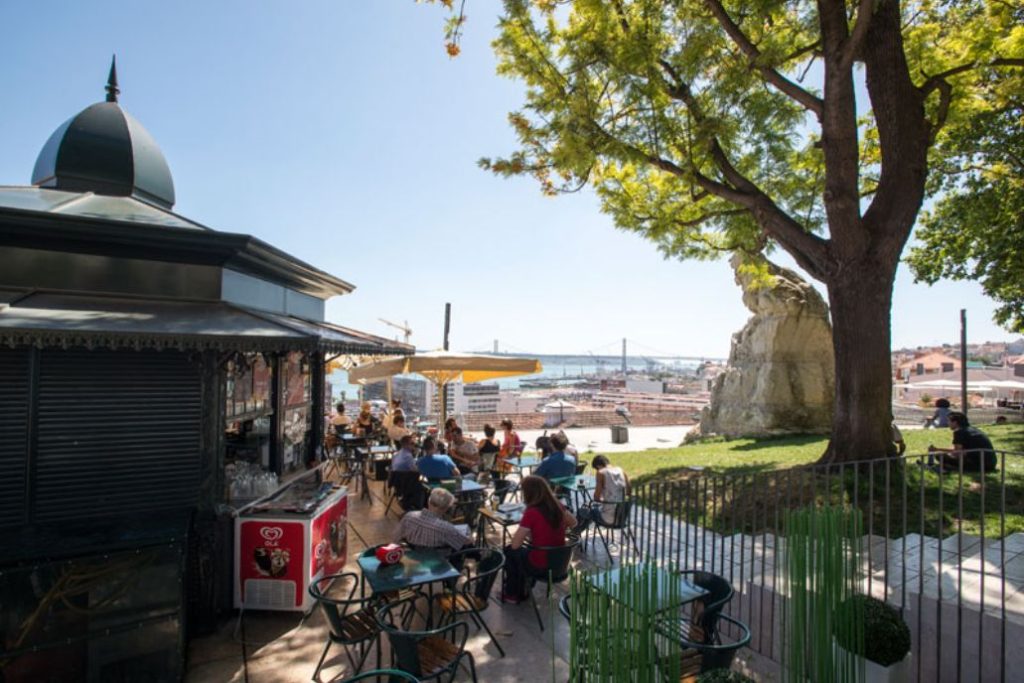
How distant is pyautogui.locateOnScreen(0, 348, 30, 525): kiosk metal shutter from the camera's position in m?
4.62

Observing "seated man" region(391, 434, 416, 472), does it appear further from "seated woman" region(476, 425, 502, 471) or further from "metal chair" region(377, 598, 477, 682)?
"metal chair" region(377, 598, 477, 682)

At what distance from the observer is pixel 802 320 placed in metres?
16.8

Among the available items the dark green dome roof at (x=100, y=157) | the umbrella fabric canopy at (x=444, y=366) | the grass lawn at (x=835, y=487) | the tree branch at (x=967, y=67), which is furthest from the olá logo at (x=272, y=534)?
the tree branch at (x=967, y=67)

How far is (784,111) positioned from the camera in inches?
368

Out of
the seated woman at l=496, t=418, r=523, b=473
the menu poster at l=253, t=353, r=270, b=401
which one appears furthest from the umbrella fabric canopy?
the menu poster at l=253, t=353, r=270, b=401

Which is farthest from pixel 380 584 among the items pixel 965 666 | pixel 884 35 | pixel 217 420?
pixel 884 35

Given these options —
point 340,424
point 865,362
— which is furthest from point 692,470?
point 340,424

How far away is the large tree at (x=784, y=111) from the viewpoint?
7.48 m

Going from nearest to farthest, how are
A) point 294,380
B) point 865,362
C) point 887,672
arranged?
point 887,672
point 865,362
point 294,380

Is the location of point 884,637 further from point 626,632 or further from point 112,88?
point 112,88

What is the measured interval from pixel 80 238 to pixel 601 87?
746cm

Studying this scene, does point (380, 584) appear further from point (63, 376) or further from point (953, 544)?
point (953, 544)

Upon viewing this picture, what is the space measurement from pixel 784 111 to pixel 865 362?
15.4 ft

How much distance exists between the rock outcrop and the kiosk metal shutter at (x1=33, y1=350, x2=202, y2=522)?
15.1 metres
